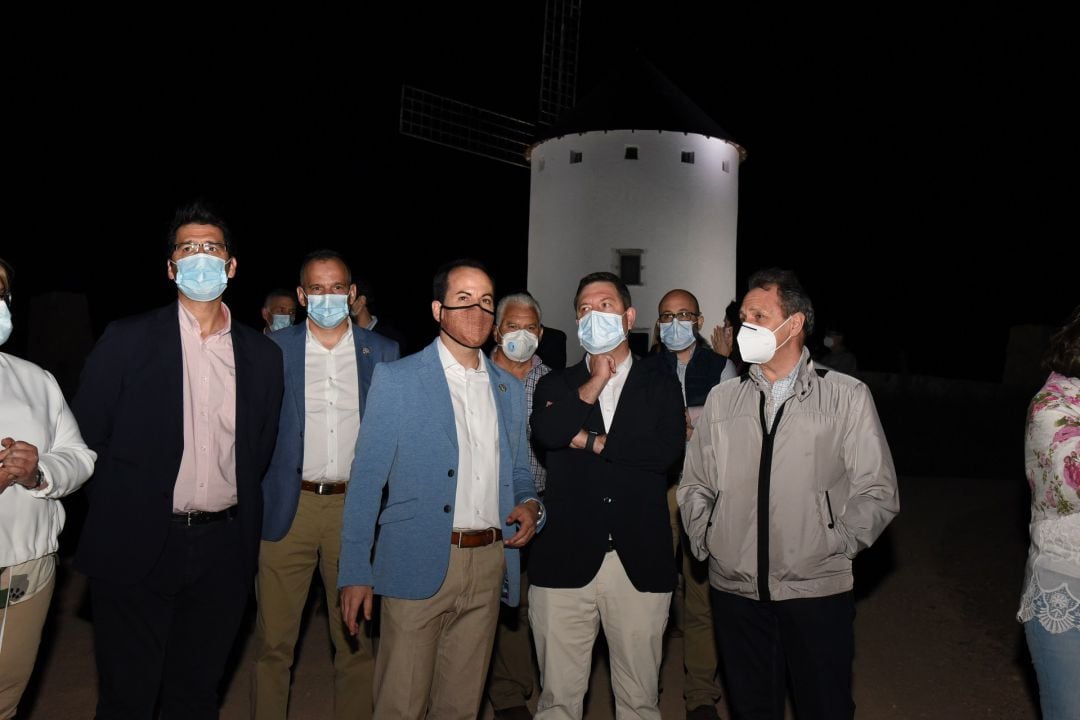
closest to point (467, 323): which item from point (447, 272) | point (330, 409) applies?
point (447, 272)

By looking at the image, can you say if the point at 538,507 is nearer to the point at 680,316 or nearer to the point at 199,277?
the point at 199,277

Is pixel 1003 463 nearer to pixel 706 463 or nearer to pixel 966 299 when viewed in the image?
pixel 706 463

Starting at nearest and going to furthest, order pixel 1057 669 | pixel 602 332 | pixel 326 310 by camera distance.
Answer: pixel 1057 669
pixel 602 332
pixel 326 310

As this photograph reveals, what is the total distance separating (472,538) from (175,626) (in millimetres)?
1349

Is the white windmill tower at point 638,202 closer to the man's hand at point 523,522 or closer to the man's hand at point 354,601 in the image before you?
the man's hand at point 523,522

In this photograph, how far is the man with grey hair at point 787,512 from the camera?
3.75m

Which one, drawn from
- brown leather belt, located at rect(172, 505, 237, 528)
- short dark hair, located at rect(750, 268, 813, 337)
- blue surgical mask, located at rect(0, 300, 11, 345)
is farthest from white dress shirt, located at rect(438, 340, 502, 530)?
blue surgical mask, located at rect(0, 300, 11, 345)

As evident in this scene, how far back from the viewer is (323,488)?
4875 millimetres

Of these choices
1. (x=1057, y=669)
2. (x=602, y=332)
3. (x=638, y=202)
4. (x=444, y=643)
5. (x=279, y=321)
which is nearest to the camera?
(x=1057, y=669)

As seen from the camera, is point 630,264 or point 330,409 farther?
point 630,264

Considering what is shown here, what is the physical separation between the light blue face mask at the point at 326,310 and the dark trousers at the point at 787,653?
2.61 meters

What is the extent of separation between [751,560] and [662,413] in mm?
840

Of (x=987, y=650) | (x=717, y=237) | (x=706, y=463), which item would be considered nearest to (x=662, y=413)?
(x=706, y=463)

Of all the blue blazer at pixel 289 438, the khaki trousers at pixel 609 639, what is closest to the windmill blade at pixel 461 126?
the blue blazer at pixel 289 438
